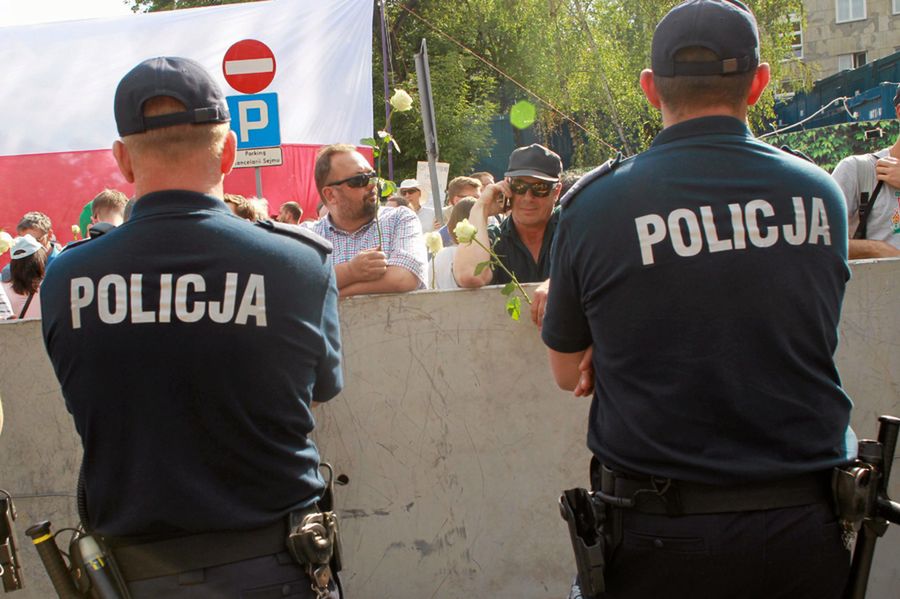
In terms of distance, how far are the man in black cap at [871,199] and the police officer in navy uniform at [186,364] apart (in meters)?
3.35

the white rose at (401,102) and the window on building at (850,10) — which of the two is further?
the window on building at (850,10)

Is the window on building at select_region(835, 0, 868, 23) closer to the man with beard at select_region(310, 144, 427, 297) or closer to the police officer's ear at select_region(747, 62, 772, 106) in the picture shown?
the man with beard at select_region(310, 144, 427, 297)

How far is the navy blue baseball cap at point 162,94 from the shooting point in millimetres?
2436

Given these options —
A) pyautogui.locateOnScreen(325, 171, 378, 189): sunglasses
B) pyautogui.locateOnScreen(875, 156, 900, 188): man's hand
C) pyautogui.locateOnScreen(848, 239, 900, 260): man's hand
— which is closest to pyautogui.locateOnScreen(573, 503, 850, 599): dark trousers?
pyautogui.locateOnScreen(848, 239, 900, 260): man's hand

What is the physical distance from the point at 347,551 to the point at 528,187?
202cm

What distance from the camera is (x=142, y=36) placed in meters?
12.5

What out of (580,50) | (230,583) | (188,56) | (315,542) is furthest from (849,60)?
(230,583)

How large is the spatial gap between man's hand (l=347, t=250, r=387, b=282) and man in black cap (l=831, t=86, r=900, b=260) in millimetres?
2240

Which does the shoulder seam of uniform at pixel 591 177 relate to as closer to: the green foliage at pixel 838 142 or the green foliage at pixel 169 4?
the green foliage at pixel 838 142

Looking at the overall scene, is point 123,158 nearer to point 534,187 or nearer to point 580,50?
point 534,187

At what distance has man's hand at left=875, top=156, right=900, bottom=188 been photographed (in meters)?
4.73

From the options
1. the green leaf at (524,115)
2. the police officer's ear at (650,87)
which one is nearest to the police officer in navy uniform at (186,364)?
the police officer's ear at (650,87)

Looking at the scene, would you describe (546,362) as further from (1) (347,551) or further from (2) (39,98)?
(2) (39,98)

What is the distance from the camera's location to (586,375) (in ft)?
8.86
